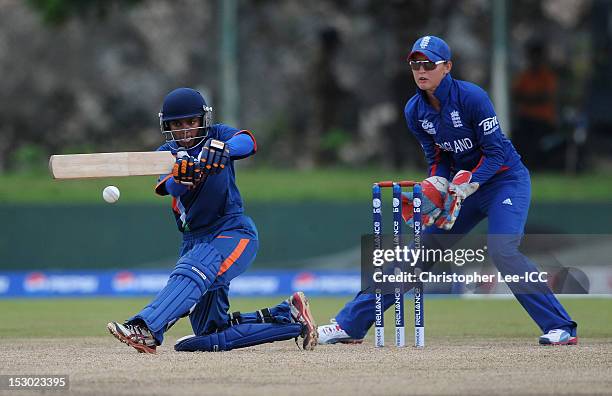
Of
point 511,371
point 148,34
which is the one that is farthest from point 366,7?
point 511,371

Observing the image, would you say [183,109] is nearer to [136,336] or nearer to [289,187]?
[136,336]

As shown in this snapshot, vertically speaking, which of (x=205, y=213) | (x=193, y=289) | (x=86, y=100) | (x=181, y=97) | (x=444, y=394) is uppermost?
(x=86, y=100)

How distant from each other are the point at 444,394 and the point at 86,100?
19.9 metres

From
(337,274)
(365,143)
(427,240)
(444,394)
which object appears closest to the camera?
(444,394)

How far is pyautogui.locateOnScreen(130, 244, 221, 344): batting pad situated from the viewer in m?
6.84

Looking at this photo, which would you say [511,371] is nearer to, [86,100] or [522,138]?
[522,138]

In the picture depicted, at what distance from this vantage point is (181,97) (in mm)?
7109

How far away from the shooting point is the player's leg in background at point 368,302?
7855mm

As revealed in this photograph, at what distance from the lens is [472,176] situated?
300 inches

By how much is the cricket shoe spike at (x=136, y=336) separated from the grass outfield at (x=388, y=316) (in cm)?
241

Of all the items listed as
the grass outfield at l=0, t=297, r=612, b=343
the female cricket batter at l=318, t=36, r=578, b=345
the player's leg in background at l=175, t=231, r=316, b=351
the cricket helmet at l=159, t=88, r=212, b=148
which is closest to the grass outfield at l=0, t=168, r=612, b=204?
the grass outfield at l=0, t=297, r=612, b=343

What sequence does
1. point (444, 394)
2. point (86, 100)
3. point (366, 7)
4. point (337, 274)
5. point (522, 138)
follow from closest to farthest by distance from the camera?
point (444, 394) → point (337, 274) → point (522, 138) → point (366, 7) → point (86, 100)

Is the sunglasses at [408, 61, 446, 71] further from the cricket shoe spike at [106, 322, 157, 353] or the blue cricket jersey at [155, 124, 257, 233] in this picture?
the cricket shoe spike at [106, 322, 157, 353]

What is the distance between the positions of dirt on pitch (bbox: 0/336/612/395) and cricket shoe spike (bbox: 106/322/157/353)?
92 mm
